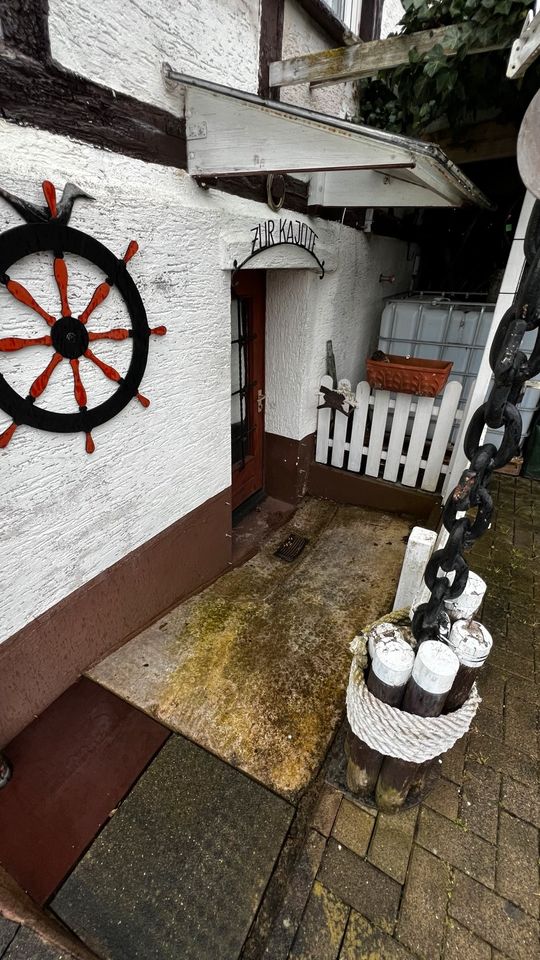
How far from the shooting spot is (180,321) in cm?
251

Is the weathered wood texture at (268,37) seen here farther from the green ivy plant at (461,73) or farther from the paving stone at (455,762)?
the paving stone at (455,762)

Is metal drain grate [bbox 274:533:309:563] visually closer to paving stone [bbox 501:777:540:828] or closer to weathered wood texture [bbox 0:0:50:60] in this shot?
paving stone [bbox 501:777:540:828]

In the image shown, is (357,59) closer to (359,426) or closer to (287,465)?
(359,426)

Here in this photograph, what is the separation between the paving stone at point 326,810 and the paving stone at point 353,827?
23 mm

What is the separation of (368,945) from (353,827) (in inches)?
14.4

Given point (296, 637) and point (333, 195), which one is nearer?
point (296, 637)

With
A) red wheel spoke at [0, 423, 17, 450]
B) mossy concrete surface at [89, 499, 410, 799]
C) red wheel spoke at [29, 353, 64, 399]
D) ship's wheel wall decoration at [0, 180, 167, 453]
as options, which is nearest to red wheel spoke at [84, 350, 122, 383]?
ship's wheel wall decoration at [0, 180, 167, 453]

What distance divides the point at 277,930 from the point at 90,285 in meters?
2.80

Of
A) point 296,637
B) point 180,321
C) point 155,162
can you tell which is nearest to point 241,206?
point 155,162

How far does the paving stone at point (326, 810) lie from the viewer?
1.90 meters

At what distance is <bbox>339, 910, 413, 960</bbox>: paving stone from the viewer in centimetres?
154

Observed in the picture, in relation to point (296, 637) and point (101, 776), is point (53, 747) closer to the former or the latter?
point (101, 776)

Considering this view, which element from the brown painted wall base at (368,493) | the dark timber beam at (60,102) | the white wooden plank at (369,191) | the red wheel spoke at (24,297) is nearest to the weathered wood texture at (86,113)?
the dark timber beam at (60,102)

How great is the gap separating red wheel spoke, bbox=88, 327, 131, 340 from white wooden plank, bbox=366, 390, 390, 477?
8.46ft
